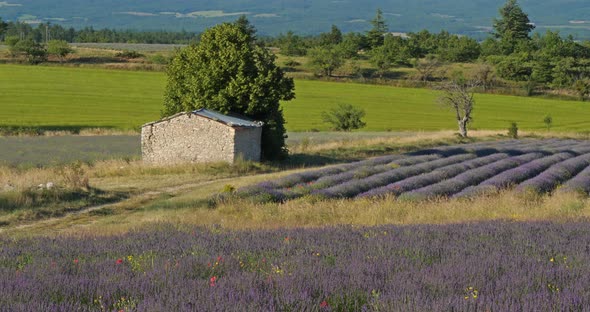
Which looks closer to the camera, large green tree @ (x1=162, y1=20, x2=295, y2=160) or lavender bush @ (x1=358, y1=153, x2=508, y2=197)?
lavender bush @ (x1=358, y1=153, x2=508, y2=197)

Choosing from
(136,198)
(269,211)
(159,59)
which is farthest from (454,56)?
(269,211)

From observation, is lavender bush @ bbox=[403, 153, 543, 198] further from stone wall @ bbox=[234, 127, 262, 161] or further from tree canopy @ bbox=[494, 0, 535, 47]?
tree canopy @ bbox=[494, 0, 535, 47]

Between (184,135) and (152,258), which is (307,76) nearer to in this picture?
(184,135)

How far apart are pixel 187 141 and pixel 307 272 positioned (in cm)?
2648

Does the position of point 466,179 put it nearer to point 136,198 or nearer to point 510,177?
point 510,177

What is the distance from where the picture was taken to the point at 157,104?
75.6 m

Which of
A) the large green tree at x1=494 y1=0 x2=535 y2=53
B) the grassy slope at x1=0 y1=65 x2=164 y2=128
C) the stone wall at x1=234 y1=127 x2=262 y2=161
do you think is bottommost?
the grassy slope at x1=0 y1=65 x2=164 y2=128

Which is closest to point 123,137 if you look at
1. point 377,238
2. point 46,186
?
point 46,186

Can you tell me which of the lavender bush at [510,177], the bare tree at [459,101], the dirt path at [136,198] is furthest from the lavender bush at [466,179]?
the bare tree at [459,101]

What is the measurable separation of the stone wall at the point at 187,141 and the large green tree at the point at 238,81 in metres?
2.83

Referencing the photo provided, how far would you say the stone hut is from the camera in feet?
103

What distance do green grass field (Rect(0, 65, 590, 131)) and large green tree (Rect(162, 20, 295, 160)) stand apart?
71.4 ft

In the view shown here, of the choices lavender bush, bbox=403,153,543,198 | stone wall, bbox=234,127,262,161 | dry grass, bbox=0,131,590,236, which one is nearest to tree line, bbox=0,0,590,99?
lavender bush, bbox=403,153,543,198

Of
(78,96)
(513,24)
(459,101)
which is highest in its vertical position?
(513,24)
